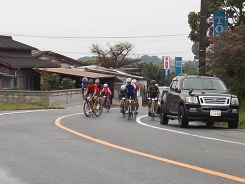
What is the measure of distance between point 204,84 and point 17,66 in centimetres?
2799

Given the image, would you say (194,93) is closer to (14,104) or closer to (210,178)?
(210,178)

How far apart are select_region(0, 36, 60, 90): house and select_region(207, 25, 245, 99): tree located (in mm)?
23813

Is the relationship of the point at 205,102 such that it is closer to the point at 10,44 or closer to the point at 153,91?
the point at 153,91

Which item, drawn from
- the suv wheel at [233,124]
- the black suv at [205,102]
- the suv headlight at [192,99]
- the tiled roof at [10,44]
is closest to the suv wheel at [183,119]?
the black suv at [205,102]

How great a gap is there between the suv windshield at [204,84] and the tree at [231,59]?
8.59ft

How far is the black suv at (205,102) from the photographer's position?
18688 millimetres

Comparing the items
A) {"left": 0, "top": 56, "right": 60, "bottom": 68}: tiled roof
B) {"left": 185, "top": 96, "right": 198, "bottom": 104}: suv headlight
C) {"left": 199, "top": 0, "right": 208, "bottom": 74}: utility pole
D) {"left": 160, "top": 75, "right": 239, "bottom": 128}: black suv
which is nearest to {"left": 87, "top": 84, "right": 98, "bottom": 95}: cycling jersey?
{"left": 199, "top": 0, "right": 208, "bottom": 74}: utility pole

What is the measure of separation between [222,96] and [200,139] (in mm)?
4303

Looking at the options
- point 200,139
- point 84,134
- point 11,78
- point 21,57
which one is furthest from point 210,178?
point 21,57

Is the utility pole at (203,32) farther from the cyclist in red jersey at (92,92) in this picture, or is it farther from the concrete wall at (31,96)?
the concrete wall at (31,96)

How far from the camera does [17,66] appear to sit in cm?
4591

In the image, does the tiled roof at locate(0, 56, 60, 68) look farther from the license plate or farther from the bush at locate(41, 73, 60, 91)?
the license plate

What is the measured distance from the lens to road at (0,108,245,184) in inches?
356

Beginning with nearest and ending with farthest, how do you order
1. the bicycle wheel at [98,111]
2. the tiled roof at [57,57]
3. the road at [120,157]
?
the road at [120,157]
the bicycle wheel at [98,111]
the tiled roof at [57,57]
